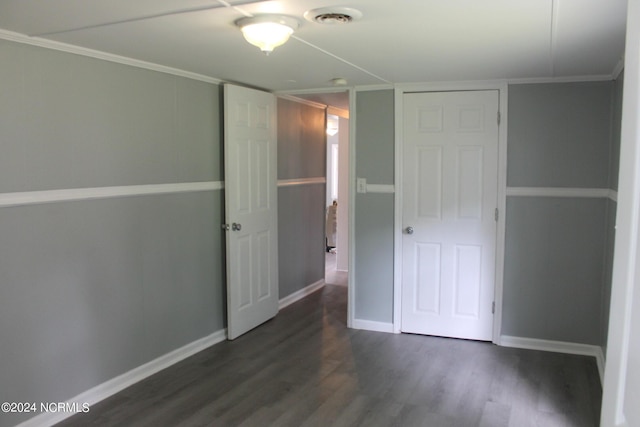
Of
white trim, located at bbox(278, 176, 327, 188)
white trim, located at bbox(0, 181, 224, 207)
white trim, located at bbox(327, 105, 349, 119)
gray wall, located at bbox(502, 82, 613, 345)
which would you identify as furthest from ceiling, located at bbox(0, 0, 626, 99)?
white trim, located at bbox(327, 105, 349, 119)

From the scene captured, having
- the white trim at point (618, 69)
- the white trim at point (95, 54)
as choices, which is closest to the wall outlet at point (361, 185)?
the white trim at point (95, 54)

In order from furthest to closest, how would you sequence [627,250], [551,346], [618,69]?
[551,346]
[618,69]
[627,250]

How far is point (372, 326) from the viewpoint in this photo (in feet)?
15.1

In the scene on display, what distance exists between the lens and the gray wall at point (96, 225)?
2.68 metres

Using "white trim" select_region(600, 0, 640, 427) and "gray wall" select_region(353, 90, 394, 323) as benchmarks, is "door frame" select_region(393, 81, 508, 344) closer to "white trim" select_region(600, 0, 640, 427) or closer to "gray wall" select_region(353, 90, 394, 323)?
"gray wall" select_region(353, 90, 394, 323)

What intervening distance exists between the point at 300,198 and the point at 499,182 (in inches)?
85.3

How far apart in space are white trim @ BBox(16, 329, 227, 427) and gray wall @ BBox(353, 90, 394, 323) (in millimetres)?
1287

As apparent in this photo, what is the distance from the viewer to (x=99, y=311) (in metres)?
3.16

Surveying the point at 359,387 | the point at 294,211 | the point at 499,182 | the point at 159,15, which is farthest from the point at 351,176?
the point at 159,15

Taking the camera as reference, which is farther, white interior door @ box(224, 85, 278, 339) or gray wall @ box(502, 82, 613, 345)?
white interior door @ box(224, 85, 278, 339)

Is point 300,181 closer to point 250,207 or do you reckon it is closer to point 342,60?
point 250,207

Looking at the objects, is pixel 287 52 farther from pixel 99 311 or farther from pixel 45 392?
pixel 45 392

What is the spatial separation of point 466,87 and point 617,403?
143 inches

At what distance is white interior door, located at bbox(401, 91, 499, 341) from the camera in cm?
416
